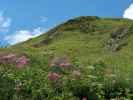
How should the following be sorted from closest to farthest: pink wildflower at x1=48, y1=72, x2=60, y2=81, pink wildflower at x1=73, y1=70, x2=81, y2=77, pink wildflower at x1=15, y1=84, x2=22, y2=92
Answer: pink wildflower at x1=15, y1=84, x2=22, y2=92
pink wildflower at x1=48, y1=72, x2=60, y2=81
pink wildflower at x1=73, y1=70, x2=81, y2=77

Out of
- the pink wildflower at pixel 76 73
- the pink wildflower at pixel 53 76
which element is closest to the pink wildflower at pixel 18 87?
the pink wildflower at pixel 53 76

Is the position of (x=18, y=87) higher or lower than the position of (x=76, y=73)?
lower

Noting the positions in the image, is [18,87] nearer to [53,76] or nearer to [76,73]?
[53,76]

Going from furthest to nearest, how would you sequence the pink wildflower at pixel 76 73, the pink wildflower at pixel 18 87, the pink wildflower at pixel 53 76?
the pink wildflower at pixel 76 73 < the pink wildflower at pixel 53 76 < the pink wildflower at pixel 18 87

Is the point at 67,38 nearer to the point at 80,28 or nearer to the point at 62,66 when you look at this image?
the point at 80,28

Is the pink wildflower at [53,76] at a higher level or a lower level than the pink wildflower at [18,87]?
higher

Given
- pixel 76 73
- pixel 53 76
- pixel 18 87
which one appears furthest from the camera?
pixel 76 73

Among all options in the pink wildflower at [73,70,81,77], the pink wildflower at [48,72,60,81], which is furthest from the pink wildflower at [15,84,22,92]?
the pink wildflower at [73,70,81,77]

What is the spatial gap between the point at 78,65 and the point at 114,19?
89181mm

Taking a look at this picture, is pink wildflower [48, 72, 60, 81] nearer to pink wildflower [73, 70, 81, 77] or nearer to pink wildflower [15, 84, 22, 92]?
pink wildflower [73, 70, 81, 77]

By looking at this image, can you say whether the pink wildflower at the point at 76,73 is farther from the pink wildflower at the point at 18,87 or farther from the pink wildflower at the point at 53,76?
the pink wildflower at the point at 18,87

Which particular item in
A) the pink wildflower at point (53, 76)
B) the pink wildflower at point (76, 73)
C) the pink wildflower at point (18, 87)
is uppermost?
the pink wildflower at point (76, 73)

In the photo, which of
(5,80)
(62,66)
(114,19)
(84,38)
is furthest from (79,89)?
(114,19)

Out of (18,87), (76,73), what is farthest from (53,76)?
(18,87)
